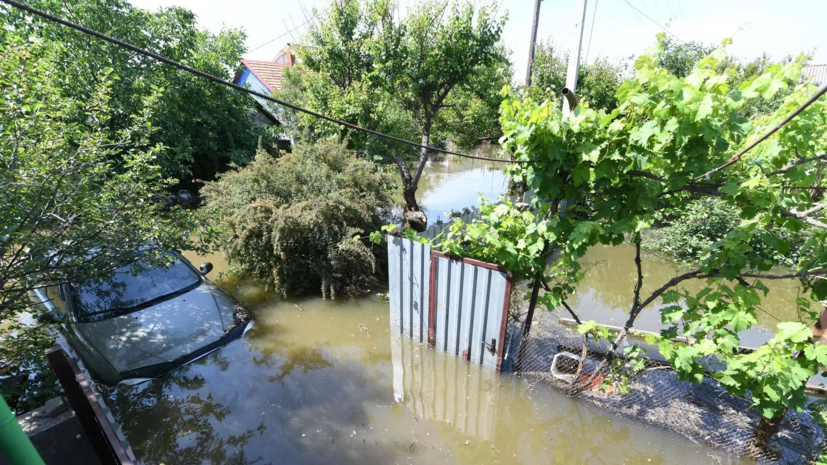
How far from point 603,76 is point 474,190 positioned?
698 centimetres

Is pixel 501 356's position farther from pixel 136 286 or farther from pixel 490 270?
pixel 136 286

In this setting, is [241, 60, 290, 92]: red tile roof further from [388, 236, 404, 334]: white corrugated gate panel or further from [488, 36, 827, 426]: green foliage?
[488, 36, 827, 426]: green foliage

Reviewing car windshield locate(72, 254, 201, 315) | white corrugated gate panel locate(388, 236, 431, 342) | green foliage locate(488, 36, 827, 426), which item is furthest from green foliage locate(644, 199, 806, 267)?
car windshield locate(72, 254, 201, 315)

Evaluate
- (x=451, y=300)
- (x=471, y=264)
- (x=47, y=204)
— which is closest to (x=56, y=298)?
(x=47, y=204)

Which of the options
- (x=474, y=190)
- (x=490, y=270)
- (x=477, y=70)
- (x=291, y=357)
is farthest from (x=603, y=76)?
(x=291, y=357)

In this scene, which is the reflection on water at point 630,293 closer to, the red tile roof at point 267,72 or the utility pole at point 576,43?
the utility pole at point 576,43

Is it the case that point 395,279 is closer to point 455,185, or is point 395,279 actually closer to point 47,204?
point 47,204

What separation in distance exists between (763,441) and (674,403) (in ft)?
2.27

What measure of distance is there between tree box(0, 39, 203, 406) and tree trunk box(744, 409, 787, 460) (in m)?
6.38

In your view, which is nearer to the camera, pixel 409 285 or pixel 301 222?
pixel 409 285

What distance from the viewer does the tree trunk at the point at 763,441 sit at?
3.14m

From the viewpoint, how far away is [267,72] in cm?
2150

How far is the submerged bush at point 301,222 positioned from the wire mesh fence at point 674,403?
289 centimetres

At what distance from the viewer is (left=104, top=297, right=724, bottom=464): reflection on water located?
10.8 feet
